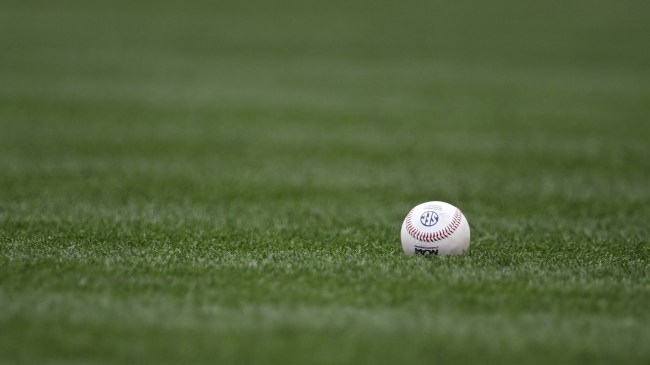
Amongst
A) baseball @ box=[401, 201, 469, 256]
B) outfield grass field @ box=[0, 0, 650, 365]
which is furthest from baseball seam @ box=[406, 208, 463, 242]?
outfield grass field @ box=[0, 0, 650, 365]

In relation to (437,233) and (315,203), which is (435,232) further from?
(315,203)

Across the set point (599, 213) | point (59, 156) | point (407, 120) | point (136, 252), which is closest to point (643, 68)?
point (407, 120)

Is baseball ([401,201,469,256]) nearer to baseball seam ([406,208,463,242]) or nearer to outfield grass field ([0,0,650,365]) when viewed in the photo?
baseball seam ([406,208,463,242])

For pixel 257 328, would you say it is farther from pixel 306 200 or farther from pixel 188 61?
pixel 188 61

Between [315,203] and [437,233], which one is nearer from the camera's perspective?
[437,233]

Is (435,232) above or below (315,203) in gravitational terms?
above

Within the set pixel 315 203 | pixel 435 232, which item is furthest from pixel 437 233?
pixel 315 203
